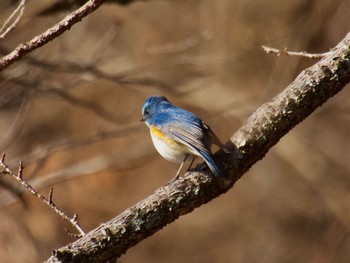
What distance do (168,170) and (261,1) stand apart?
3.02m

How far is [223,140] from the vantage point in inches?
419

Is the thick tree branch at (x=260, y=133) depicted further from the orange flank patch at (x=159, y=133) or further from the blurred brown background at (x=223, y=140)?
the blurred brown background at (x=223, y=140)

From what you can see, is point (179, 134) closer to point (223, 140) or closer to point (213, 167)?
point (213, 167)

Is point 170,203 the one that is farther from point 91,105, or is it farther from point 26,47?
point 91,105

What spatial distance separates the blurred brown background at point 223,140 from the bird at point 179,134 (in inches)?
176

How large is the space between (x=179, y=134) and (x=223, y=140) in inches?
249

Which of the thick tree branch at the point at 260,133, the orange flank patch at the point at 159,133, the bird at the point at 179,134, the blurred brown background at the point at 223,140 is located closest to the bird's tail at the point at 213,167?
the thick tree branch at the point at 260,133

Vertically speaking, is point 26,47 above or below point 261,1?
below

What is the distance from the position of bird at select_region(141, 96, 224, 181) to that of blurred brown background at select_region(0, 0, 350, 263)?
4465mm

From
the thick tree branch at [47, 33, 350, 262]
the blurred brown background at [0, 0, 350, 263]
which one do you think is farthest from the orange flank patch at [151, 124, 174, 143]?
the blurred brown background at [0, 0, 350, 263]

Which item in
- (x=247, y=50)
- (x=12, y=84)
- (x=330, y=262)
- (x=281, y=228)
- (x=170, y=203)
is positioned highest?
(x=247, y=50)

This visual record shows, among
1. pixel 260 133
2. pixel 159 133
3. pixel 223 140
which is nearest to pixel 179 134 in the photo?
pixel 159 133

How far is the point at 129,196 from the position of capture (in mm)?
11008

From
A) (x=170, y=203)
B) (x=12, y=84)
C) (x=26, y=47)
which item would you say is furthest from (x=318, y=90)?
(x=12, y=84)
